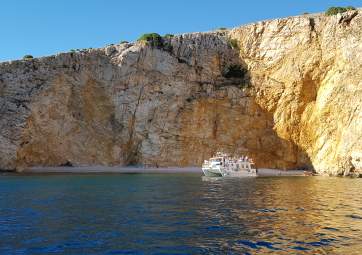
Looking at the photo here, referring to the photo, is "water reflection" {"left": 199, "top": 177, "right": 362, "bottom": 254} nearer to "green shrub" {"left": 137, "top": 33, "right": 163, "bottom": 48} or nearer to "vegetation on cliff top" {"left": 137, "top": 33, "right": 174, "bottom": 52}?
"vegetation on cliff top" {"left": 137, "top": 33, "right": 174, "bottom": 52}

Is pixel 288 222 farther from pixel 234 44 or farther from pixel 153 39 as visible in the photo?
pixel 153 39

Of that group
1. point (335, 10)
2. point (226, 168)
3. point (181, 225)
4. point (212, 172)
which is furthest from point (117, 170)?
point (181, 225)

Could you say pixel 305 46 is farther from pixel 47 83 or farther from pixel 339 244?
pixel 339 244

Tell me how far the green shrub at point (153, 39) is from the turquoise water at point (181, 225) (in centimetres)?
4952

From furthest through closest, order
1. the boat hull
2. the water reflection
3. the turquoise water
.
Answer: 1. the boat hull
2. the water reflection
3. the turquoise water

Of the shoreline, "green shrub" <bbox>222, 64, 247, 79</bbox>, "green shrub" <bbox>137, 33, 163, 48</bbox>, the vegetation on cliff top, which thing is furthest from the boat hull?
"green shrub" <bbox>137, 33, 163, 48</bbox>

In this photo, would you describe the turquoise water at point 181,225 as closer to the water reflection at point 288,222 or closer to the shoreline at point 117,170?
the water reflection at point 288,222

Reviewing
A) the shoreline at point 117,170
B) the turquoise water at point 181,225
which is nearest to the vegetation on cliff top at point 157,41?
the shoreline at point 117,170

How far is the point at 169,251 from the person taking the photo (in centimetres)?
1452

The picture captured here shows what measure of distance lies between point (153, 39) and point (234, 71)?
50.4ft

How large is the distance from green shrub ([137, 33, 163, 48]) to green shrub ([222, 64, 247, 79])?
12.5m

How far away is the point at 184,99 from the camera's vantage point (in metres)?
73.7

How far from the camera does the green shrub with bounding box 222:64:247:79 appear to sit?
74900 mm

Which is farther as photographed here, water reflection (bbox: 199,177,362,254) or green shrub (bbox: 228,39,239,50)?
green shrub (bbox: 228,39,239,50)
